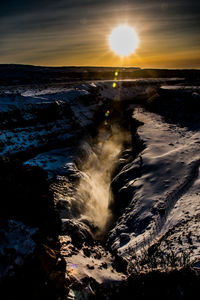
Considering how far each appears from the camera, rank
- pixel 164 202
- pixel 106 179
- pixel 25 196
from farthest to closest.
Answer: pixel 106 179
pixel 164 202
pixel 25 196

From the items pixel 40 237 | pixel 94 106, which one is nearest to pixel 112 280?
pixel 40 237

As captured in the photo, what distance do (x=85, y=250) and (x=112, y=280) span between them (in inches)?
54.8

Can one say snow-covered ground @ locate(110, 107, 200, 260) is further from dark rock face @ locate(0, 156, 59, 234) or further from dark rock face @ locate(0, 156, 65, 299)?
dark rock face @ locate(0, 156, 59, 234)

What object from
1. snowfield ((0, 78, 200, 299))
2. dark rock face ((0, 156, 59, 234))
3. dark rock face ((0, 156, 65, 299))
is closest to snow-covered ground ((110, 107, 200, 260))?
snowfield ((0, 78, 200, 299))

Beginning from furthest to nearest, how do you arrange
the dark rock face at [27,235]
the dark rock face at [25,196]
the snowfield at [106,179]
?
the snowfield at [106,179], the dark rock face at [25,196], the dark rock face at [27,235]

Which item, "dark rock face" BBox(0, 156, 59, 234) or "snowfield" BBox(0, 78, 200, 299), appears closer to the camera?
"dark rock face" BBox(0, 156, 59, 234)

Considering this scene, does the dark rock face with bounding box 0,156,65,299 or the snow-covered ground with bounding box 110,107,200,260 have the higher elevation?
the dark rock face with bounding box 0,156,65,299

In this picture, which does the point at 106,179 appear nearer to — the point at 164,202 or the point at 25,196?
the point at 164,202

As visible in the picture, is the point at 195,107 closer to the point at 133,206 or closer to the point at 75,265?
the point at 133,206

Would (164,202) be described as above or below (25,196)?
below

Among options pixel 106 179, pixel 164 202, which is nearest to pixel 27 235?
pixel 164 202

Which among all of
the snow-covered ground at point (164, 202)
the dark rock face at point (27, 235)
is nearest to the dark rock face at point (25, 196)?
the dark rock face at point (27, 235)

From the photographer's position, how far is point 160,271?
10.5 ft

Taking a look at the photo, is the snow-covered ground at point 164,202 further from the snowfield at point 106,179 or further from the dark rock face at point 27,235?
the dark rock face at point 27,235
